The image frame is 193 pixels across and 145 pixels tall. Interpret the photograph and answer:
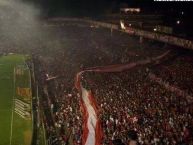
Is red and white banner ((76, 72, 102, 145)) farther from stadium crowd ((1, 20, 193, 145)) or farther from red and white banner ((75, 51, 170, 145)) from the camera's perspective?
stadium crowd ((1, 20, 193, 145))

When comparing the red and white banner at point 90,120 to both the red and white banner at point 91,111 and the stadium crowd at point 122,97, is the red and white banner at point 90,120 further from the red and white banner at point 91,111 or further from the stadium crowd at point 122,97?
the stadium crowd at point 122,97

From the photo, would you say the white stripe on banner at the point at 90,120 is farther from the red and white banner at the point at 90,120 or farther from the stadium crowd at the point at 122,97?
the stadium crowd at the point at 122,97

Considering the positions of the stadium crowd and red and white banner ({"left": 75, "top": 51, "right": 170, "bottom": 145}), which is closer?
the stadium crowd

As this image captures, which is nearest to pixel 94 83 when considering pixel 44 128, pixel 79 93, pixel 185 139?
pixel 79 93

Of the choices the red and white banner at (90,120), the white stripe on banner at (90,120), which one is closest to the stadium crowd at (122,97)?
the red and white banner at (90,120)

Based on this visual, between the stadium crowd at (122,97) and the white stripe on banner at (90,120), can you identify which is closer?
the stadium crowd at (122,97)

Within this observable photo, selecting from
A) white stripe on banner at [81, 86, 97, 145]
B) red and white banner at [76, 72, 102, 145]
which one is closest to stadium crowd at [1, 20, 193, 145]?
red and white banner at [76, 72, 102, 145]

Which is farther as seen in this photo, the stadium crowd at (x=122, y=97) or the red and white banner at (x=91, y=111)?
the red and white banner at (x=91, y=111)

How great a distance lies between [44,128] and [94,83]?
6.27 meters

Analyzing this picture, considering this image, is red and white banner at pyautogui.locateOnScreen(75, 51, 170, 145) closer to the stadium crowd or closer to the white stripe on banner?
the white stripe on banner

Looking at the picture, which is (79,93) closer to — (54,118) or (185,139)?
(54,118)

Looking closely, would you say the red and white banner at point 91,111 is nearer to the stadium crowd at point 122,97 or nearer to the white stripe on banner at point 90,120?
the white stripe on banner at point 90,120

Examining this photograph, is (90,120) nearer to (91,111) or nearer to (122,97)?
(91,111)

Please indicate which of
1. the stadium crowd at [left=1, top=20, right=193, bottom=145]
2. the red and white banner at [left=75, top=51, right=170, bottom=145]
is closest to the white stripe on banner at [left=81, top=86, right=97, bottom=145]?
the red and white banner at [left=75, top=51, right=170, bottom=145]
